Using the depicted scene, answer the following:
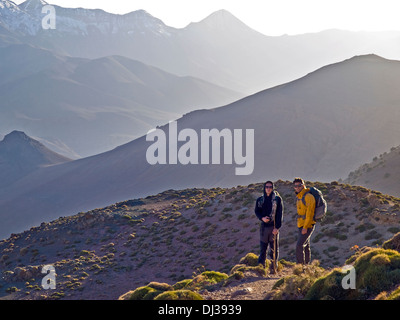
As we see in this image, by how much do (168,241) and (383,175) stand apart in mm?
23274

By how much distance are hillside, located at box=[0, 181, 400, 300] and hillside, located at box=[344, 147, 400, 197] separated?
14.9m

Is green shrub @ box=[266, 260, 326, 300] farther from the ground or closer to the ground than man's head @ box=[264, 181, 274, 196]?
closer to the ground

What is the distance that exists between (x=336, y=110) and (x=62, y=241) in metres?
54.4

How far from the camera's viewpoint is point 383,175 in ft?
135

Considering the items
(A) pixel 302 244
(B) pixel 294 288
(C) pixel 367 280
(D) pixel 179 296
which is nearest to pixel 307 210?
(A) pixel 302 244

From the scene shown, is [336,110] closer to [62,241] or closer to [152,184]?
[152,184]

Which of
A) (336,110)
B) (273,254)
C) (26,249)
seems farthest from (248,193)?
(336,110)

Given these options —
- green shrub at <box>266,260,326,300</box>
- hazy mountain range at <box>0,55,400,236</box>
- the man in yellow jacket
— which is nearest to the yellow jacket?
the man in yellow jacket

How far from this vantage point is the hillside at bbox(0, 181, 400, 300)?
62.8ft

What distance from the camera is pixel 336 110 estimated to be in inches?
2901

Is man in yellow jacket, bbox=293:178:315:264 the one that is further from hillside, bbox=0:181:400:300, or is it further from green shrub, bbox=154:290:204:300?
hillside, bbox=0:181:400:300

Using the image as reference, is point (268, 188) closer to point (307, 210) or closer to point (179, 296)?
point (307, 210)

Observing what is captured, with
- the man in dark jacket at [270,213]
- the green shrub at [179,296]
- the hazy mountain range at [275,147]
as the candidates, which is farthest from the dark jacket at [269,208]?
the hazy mountain range at [275,147]
